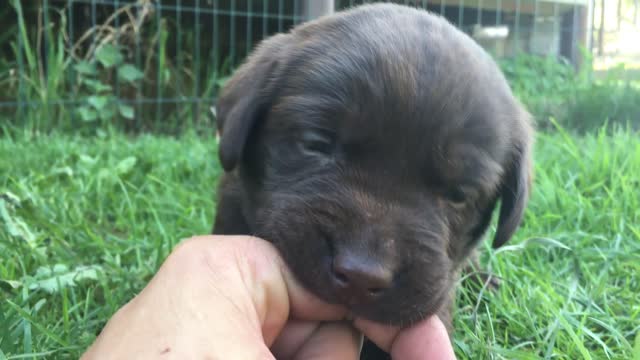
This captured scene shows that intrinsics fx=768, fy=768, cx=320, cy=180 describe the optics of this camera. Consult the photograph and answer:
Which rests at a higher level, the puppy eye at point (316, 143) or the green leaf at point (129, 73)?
the puppy eye at point (316, 143)

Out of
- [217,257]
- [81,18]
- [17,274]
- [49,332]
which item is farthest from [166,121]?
[217,257]

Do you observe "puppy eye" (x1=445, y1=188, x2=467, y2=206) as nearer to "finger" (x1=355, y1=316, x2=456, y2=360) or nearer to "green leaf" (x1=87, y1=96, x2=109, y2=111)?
"finger" (x1=355, y1=316, x2=456, y2=360)

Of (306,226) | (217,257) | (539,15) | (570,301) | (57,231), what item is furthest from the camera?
(539,15)

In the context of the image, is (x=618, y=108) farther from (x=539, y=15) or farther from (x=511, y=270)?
(x=511, y=270)

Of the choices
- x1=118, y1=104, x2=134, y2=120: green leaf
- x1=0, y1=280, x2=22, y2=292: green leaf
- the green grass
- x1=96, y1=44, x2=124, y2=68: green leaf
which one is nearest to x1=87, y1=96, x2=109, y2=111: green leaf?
x1=118, y1=104, x2=134, y2=120: green leaf

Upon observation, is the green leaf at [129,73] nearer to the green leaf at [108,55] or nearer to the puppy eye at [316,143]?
the green leaf at [108,55]

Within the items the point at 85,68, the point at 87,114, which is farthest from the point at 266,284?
the point at 85,68

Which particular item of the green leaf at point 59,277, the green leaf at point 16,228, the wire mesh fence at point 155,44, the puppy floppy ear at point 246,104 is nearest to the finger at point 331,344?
the puppy floppy ear at point 246,104
